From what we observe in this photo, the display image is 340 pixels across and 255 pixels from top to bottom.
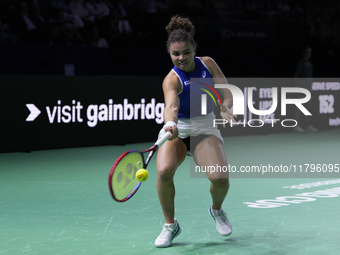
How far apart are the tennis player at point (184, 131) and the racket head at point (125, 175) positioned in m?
0.25

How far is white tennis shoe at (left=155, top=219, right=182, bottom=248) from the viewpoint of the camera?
13.8 ft

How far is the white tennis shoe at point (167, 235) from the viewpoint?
13.8 feet

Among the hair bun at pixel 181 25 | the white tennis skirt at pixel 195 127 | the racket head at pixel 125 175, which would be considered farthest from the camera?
the white tennis skirt at pixel 195 127

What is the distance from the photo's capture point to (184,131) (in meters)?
4.43

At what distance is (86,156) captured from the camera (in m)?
9.29

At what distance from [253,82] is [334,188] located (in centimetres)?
600

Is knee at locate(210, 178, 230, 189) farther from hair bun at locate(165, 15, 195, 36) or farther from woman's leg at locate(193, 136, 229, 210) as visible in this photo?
hair bun at locate(165, 15, 195, 36)

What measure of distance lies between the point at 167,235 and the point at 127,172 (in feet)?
2.18

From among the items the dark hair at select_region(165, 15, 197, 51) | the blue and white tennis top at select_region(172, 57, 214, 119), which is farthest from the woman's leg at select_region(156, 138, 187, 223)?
the dark hair at select_region(165, 15, 197, 51)

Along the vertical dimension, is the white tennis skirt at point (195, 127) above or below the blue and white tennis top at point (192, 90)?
below

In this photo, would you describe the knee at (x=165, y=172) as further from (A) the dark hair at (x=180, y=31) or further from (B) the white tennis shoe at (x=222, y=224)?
(A) the dark hair at (x=180, y=31)

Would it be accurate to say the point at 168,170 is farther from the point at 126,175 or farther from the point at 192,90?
the point at 192,90

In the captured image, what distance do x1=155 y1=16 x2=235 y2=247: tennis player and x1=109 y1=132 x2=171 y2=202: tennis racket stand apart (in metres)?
0.23

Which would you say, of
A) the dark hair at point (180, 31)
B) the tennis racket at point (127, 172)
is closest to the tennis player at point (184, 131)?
the dark hair at point (180, 31)
